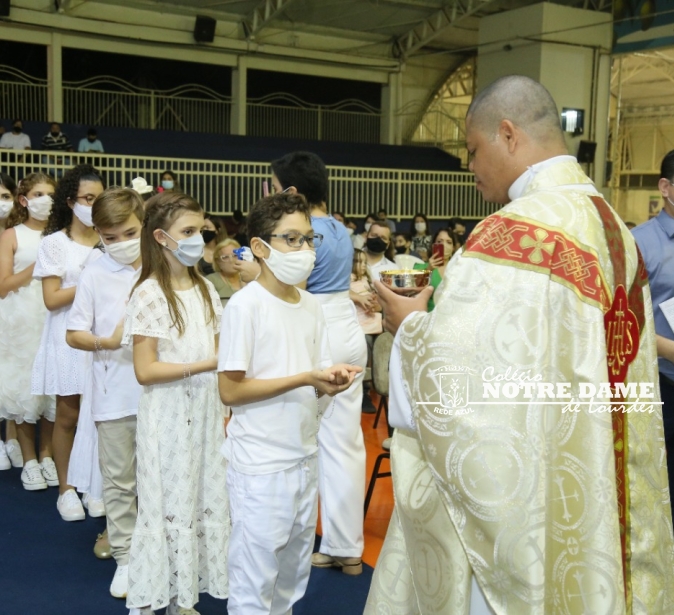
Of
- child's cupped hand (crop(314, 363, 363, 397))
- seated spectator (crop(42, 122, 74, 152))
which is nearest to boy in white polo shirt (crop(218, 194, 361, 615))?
child's cupped hand (crop(314, 363, 363, 397))

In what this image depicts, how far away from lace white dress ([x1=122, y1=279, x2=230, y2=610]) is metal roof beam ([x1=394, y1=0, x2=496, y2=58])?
42.9ft

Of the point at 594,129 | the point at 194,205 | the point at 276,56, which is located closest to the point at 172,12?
the point at 276,56

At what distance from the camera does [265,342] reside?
2.36 meters

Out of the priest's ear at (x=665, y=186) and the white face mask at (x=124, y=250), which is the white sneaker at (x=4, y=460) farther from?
the priest's ear at (x=665, y=186)

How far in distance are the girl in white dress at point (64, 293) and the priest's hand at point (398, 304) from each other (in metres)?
1.88

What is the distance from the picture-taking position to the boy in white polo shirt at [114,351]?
9.93ft

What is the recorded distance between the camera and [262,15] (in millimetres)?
14820

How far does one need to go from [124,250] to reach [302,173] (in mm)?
760

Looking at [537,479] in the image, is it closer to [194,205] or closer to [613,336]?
[613,336]

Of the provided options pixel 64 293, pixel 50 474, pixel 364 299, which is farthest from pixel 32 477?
pixel 364 299

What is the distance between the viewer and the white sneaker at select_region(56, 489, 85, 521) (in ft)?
12.5

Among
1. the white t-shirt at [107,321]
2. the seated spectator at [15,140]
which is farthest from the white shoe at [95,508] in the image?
the seated spectator at [15,140]

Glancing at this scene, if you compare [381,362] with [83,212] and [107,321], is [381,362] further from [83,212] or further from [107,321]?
[83,212]

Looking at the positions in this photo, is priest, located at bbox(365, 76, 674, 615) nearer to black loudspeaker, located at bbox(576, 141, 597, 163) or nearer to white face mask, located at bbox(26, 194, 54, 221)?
white face mask, located at bbox(26, 194, 54, 221)
